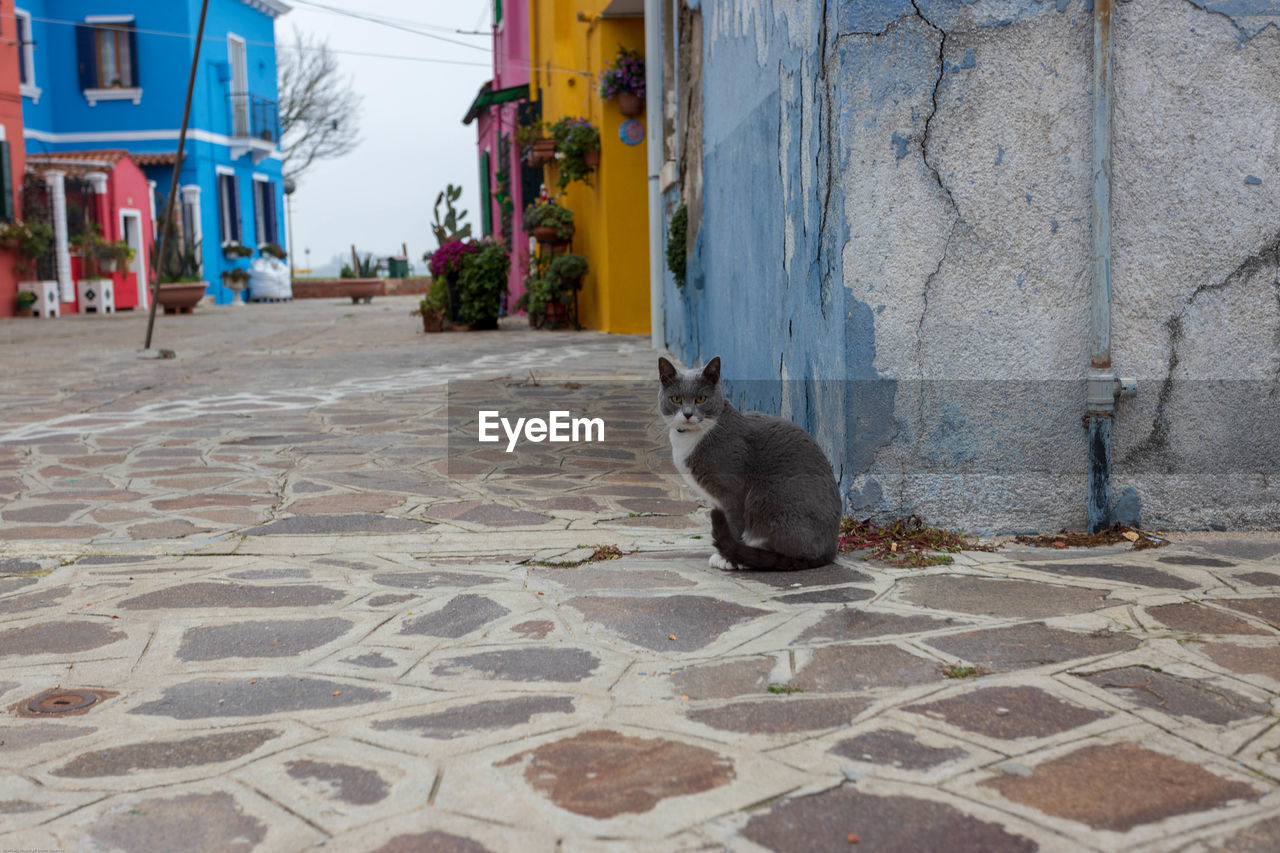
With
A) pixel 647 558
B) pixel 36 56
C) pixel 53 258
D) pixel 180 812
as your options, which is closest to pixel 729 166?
pixel 647 558

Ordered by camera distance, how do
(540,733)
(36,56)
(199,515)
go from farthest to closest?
(36,56) → (199,515) → (540,733)

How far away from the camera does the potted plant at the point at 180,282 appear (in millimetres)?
21359

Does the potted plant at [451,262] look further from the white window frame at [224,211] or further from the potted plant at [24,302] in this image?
the white window frame at [224,211]

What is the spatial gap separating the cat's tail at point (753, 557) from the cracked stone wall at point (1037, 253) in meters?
0.46

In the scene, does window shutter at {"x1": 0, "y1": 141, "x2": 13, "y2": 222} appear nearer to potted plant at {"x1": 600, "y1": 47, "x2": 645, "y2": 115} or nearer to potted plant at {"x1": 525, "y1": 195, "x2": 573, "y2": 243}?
potted plant at {"x1": 525, "y1": 195, "x2": 573, "y2": 243}

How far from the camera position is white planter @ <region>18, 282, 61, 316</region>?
2011cm

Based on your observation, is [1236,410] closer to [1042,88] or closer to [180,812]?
[1042,88]

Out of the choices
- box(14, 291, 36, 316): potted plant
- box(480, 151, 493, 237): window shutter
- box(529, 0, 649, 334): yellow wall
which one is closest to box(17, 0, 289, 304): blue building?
box(14, 291, 36, 316): potted plant

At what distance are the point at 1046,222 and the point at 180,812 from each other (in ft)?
10.4

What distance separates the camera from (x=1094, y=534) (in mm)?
3898

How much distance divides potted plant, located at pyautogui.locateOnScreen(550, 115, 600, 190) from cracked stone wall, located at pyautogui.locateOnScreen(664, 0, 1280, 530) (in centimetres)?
913

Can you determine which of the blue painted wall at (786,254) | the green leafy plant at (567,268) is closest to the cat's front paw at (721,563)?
the blue painted wall at (786,254)

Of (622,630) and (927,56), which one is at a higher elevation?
(927,56)

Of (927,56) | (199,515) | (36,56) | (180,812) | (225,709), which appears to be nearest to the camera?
(180,812)
